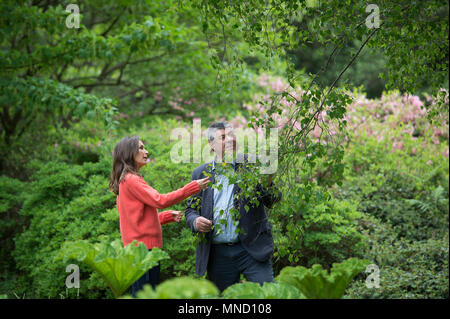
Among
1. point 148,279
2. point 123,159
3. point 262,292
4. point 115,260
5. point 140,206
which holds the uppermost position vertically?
point 123,159

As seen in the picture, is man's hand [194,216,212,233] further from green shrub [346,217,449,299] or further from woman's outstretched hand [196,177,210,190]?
green shrub [346,217,449,299]

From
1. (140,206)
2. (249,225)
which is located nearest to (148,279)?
(140,206)

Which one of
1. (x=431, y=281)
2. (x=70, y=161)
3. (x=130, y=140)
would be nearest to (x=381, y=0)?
(x=130, y=140)

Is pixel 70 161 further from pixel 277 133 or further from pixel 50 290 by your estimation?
pixel 277 133

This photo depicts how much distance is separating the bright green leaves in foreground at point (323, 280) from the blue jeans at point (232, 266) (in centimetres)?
119

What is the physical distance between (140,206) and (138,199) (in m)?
0.05

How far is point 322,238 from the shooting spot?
16.6ft

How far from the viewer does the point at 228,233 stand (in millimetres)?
3404

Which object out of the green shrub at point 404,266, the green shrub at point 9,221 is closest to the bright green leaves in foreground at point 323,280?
the green shrub at point 404,266

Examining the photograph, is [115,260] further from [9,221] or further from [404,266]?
[9,221]

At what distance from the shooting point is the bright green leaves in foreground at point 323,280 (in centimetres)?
210

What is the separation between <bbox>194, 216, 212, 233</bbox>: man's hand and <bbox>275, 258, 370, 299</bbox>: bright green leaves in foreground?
3.90 feet

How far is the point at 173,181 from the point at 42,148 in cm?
423

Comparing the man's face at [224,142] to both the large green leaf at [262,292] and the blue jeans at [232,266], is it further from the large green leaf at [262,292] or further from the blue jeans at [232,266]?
the large green leaf at [262,292]
